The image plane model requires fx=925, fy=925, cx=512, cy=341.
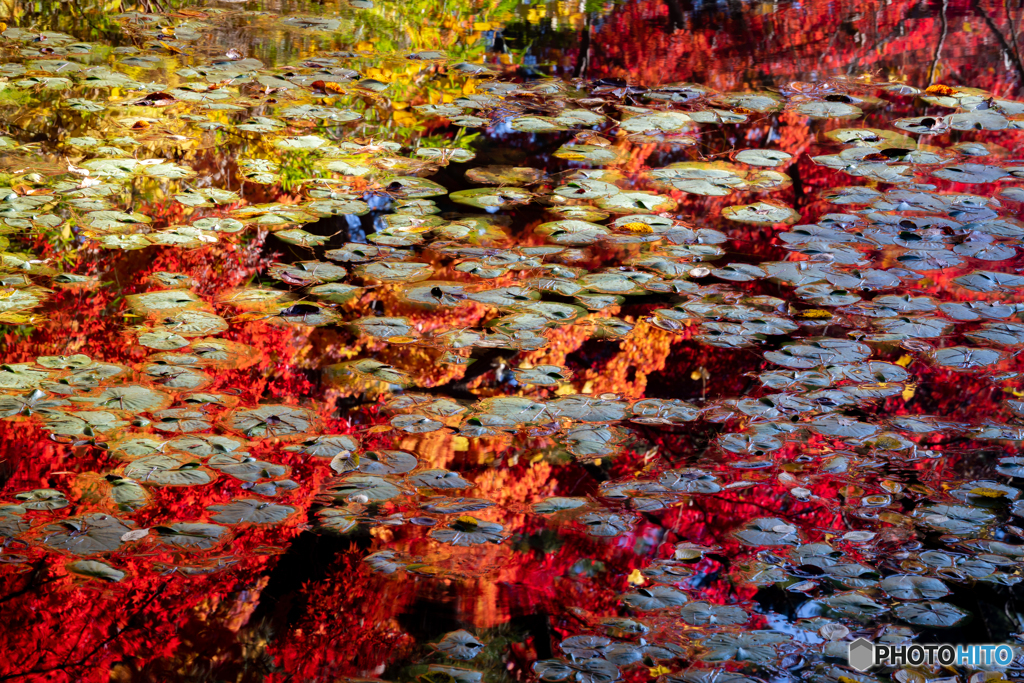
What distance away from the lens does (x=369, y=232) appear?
2.88m

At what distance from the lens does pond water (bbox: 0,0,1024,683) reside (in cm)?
171

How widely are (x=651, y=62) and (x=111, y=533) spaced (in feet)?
11.3

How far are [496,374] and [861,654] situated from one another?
105 centimetres

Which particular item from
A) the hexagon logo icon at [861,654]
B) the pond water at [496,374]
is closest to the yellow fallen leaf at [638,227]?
the pond water at [496,374]

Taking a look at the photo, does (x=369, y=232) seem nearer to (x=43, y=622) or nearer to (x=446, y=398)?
(x=446, y=398)

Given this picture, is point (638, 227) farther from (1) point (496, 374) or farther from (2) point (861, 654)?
(2) point (861, 654)

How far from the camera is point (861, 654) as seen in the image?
1654mm

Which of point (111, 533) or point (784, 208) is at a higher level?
point (784, 208)

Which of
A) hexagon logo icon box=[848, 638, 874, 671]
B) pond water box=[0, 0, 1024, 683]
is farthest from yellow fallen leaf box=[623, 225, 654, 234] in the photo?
hexagon logo icon box=[848, 638, 874, 671]

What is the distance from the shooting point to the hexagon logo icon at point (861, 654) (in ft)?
5.38

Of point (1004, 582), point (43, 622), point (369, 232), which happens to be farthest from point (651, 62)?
point (43, 622)

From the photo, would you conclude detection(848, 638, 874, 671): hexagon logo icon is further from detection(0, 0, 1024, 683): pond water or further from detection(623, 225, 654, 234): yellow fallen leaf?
detection(623, 225, 654, 234): yellow fallen leaf

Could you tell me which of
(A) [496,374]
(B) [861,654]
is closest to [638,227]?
(A) [496,374]

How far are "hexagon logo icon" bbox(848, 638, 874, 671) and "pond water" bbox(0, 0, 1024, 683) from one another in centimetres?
2
